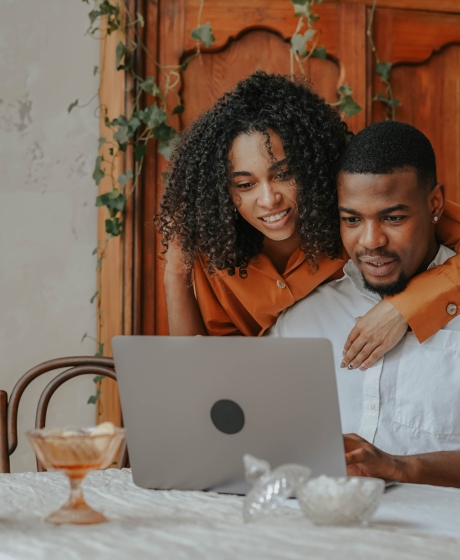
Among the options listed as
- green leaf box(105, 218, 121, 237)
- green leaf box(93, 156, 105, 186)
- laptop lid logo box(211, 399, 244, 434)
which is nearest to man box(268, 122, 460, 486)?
laptop lid logo box(211, 399, 244, 434)

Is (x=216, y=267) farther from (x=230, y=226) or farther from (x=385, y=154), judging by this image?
(x=385, y=154)

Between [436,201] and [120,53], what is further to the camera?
[120,53]

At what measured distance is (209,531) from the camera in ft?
2.59

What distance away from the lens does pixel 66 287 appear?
261 cm

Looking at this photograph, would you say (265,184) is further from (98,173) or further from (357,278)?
(98,173)

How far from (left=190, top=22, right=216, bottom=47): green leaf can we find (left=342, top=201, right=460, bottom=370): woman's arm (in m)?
1.07

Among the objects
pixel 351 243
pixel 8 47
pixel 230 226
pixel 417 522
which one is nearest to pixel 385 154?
pixel 351 243

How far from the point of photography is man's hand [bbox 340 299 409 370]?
1560 mm

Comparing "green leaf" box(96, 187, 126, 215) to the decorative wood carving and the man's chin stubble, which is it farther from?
the man's chin stubble

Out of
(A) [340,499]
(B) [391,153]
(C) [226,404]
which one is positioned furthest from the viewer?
(B) [391,153]

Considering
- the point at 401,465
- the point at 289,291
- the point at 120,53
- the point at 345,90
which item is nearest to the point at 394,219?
the point at 289,291

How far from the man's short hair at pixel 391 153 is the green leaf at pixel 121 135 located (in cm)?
88

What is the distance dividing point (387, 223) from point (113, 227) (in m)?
1.02

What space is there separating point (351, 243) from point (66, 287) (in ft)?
4.31
